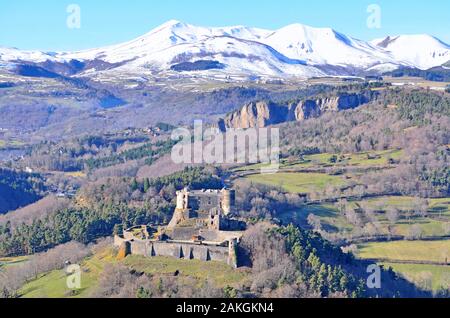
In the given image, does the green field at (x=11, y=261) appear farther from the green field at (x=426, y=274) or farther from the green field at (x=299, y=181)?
the green field at (x=299, y=181)

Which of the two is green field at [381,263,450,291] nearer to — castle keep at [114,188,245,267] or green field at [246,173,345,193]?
castle keep at [114,188,245,267]

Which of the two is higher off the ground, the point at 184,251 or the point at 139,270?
the point at 184,251

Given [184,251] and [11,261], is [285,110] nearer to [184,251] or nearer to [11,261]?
[11,261]

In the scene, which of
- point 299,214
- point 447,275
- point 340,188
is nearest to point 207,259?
A: point 447,275

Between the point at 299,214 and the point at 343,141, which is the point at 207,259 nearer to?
the point at 299,214

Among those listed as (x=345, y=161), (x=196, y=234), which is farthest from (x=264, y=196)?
(x=196, y=234)

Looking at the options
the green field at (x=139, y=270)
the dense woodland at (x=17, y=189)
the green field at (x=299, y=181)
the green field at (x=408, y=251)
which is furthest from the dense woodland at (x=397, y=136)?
the green field at (x=139, y=270)
